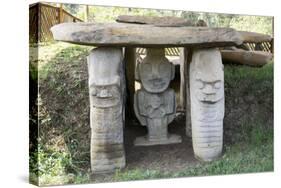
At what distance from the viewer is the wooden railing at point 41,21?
4441 millimetres

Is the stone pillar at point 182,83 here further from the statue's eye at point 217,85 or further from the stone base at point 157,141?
the statue's eye at point 217,85

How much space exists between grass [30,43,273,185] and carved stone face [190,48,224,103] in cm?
61

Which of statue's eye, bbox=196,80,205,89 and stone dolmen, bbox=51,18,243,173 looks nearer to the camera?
stone dolmen, bbox=51,18,243,173

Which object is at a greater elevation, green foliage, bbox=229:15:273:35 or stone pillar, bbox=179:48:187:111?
green foliage, bbox=229:15:273:35

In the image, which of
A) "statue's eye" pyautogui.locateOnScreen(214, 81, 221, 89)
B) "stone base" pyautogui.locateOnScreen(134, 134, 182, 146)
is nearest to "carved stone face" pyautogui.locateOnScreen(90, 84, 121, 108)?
"stone base" pyautogui.locateOnScreen(134, 134, 182, 146)

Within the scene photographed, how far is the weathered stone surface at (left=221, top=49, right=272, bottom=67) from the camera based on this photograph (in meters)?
5.84

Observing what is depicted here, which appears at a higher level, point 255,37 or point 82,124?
→ point 255,37

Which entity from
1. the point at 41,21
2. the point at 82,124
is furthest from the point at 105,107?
the point at 41,21

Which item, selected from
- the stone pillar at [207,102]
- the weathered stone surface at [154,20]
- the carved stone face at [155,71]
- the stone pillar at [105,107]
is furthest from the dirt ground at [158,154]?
the weathered stone surface at [154,20]

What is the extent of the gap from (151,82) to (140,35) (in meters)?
0.79

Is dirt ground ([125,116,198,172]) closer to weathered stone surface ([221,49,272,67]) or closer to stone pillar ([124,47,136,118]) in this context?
stone pillar ([124,47,136,118])

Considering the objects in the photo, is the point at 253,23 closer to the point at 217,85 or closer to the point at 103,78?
the point at 217,85

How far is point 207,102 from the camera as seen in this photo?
16.4 feet

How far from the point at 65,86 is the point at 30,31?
738 millimetres
